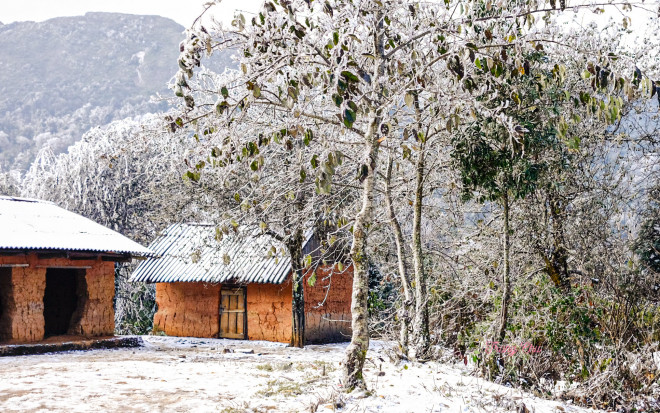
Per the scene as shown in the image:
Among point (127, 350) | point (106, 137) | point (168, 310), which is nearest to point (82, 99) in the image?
point (106, 137)

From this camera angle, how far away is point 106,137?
29.0 metres

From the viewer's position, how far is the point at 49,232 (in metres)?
14.0

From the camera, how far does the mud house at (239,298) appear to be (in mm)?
18109

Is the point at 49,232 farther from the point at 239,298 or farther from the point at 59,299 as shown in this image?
the point at 239,298

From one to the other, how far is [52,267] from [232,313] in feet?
22.1

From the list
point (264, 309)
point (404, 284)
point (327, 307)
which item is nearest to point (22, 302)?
point (264, 309)

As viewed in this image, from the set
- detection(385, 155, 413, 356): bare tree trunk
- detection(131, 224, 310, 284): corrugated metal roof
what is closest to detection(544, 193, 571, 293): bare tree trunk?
detection(385, 155, 413, 356): bare tree trunk

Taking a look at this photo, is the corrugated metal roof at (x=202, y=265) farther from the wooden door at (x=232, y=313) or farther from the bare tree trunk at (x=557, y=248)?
the bare tree trunk at (x=557, y=248)

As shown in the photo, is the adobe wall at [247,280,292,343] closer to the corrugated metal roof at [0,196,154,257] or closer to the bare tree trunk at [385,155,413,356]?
the corrugated metal roof at [0,196,154,257]

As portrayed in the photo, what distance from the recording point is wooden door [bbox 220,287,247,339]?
1911cm

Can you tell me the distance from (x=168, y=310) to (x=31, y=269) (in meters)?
7.22

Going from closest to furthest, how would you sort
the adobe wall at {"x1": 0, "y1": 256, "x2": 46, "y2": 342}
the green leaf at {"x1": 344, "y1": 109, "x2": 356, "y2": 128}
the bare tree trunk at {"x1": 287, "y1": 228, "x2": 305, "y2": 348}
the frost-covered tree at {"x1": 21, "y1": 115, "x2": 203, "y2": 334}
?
1. the green leaf at {"x1": 344, "y1": 109, "x2": 356, "y2": 128}
2. the adobe wall at {"x1": 0, "y1": 256, "x2": 46, "y2": 342}
3. the bare tree trunk at {"x1": 287, "y1": 228, "x2": 305, "y2": 348}
4. the frost-covered tree at {"x1": 21, "y1": 115, "x2": 203, "y2": 334}

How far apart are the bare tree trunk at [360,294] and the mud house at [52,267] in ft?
29.9

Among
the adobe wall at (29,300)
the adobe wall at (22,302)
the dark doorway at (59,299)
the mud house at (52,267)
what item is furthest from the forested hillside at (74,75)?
the adobe wall at (22,302)
